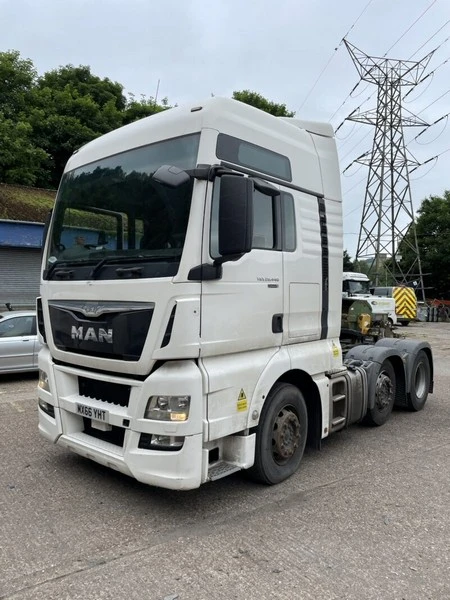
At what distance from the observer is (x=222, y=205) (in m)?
3.42

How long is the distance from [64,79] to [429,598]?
118ft

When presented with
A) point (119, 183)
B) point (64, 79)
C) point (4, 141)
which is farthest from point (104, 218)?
point (64, 79)

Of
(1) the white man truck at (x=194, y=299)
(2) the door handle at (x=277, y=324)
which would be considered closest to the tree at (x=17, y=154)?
(1) the white man truck at (x=194, y=299)

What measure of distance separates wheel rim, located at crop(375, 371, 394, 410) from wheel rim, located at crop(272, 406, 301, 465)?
6.45 feet

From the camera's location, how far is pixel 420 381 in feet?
23.4

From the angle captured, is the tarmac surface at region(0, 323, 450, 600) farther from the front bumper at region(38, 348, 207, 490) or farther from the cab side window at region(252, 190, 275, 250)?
the cab side window at region(252, 190, 275, 250)

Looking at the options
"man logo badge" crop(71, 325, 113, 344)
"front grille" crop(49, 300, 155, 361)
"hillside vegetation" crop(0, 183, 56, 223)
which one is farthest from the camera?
"hillside vegetation" crop(0, 183, 56, 223)

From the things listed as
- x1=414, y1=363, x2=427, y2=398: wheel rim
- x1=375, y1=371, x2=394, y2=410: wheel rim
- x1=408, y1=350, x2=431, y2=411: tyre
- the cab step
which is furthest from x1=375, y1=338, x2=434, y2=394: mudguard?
the cab step

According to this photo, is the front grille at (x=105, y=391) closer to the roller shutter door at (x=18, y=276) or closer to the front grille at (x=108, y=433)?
the front grille at (x=108, y=433)

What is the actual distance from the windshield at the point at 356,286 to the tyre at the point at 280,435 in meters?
13.8

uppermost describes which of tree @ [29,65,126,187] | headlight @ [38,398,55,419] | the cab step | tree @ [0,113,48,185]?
tree @ [29,65,126,187]

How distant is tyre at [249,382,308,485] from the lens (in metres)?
4.04

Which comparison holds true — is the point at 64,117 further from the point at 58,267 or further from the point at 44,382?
the point at 44,382

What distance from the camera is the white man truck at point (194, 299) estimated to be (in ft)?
11.1
